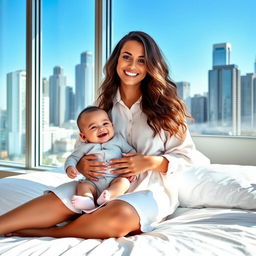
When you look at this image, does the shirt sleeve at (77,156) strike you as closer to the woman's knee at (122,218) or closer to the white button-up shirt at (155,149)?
the white button-up shirt at (155,149)

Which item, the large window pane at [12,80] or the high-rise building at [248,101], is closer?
the high-rise building at [248,101]

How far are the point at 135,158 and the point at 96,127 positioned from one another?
0.23 meters

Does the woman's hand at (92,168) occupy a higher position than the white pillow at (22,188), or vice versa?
the woman's hand at (92,168)

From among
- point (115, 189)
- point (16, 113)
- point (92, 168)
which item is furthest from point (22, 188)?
point (16, 113)

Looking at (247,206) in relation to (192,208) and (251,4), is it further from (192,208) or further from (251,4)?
(251,4)

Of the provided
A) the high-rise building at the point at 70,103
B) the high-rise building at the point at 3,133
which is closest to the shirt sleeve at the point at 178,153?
the high-rise building at the point at 70,103

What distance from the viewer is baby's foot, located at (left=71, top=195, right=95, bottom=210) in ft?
4.98

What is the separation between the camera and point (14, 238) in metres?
1.46

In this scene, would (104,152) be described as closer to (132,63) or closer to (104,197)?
(104,197)

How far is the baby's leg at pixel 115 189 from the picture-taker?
Result: 1.54 m

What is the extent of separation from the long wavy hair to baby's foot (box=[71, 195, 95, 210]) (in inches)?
19.9

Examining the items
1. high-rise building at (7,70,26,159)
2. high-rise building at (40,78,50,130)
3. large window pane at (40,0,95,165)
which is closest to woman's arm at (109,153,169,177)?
large window pane at (40,0,95,165)

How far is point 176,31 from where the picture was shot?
9.25ft

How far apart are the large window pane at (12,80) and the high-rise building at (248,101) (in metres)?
2.14
